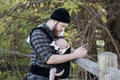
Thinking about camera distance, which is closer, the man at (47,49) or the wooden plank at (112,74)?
the wooden plank at (112,74)

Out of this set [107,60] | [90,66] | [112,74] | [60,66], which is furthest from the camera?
[60,66]

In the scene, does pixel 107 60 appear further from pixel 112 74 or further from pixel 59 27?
pixel 59 27

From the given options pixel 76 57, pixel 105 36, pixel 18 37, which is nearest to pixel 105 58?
pixel 76 57

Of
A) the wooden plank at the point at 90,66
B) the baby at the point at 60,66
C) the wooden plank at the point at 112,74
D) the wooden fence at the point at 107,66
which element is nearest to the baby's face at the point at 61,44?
the baby at the point at 60,66

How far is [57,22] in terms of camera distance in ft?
9.77

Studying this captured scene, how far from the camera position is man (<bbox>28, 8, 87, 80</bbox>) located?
114 inches

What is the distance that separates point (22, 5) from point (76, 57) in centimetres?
274

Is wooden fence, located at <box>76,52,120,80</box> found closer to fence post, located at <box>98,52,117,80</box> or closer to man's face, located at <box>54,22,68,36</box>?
fence post, located at <box>98,52,117,80</box>

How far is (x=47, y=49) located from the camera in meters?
2.91

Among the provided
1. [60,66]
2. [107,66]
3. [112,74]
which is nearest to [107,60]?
[107,66]

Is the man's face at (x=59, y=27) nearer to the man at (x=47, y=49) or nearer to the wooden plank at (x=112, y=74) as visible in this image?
the man at (x=47, y=49)

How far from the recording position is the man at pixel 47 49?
9.54 feet

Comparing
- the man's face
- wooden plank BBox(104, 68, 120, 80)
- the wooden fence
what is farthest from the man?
wooden plank BBox(104, 68, 120, 80)

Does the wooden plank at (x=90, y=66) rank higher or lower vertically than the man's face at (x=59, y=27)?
lower
